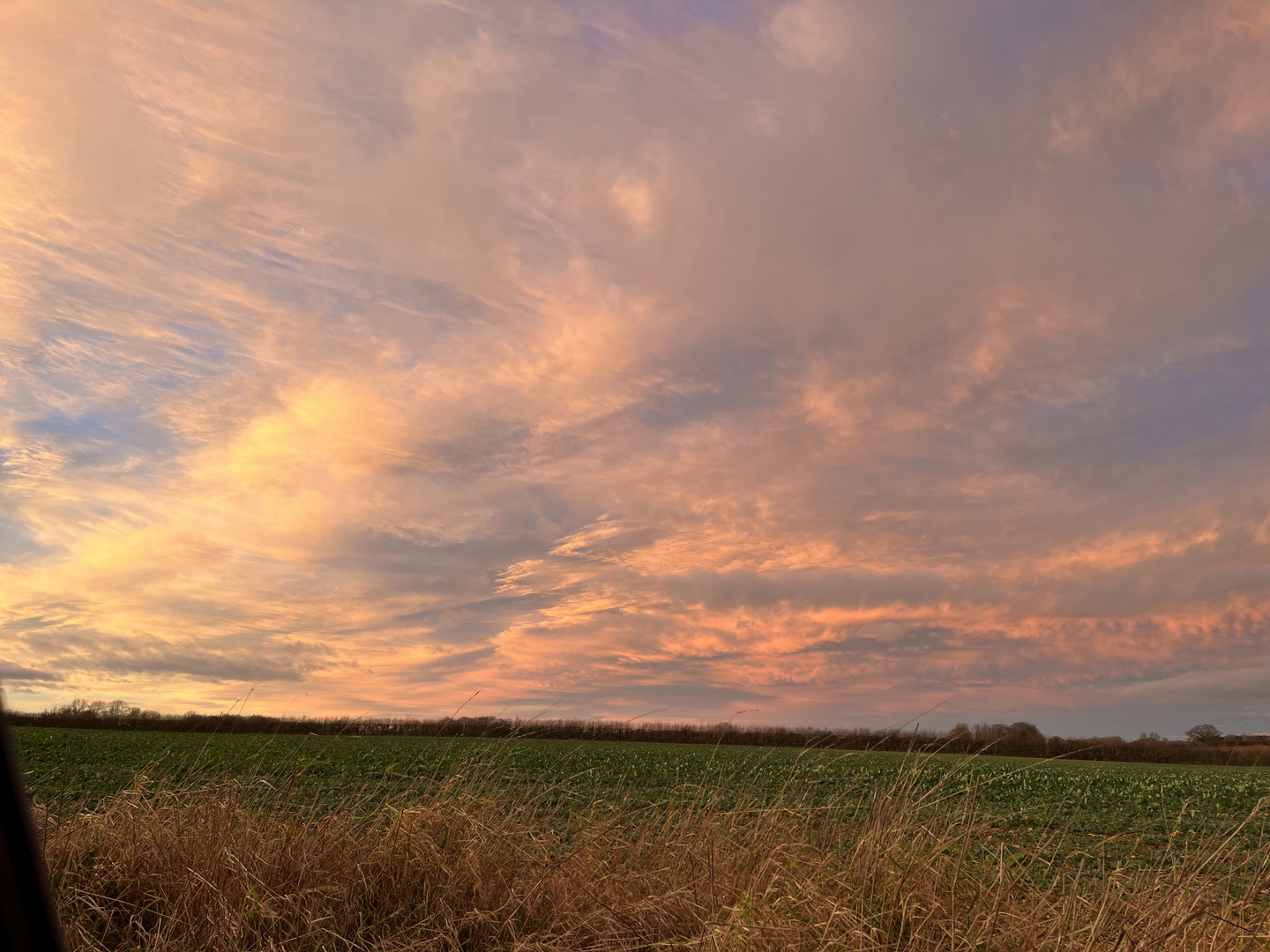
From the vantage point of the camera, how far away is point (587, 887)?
7.95 m

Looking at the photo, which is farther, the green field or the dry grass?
the green field

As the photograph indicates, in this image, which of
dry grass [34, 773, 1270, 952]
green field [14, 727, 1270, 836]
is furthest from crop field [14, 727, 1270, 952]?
green field [14, 727, 1270, 836]

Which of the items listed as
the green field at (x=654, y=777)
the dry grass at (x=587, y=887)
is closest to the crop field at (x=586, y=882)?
the dry grass at (x=587, y=887)

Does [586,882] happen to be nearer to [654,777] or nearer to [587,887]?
[587,887]

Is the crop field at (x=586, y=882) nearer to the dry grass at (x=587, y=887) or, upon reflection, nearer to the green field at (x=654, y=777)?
the dry grass at (x=587, y=887)

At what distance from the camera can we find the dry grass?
675cm

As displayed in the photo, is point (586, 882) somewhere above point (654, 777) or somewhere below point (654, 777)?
above

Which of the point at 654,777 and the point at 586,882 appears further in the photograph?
the point at 654,777

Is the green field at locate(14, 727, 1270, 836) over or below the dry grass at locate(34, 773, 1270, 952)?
below

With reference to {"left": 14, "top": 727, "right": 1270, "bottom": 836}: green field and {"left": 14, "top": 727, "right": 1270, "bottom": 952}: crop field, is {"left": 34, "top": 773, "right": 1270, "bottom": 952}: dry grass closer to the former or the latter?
{"left": 14, "top": 727, "right": 1270, "bottom": 952}: crop field

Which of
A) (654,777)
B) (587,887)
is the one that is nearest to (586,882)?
(587,887)

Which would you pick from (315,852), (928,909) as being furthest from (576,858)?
(928,909)

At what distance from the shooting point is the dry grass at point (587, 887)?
6.75 metres

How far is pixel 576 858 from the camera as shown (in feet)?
28.1
